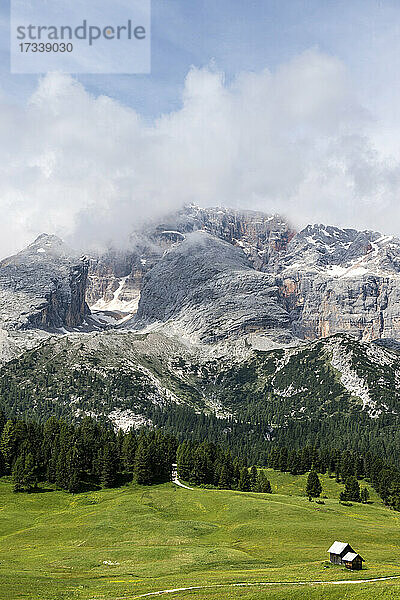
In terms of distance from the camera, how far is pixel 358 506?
5354 inches

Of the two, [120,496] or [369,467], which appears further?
[369,467]

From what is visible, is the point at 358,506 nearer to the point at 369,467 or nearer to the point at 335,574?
the point at 369,467

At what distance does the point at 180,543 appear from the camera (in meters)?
84.7

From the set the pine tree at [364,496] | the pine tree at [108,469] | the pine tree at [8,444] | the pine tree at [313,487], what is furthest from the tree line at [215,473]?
the pine tree at [8,444]

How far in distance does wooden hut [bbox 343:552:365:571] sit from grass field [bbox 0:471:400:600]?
79.8 inches

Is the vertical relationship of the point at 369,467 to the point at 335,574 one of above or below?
below

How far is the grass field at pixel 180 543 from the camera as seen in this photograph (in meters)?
53.0

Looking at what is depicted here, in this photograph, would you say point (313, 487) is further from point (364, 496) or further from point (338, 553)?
point (338, 553)

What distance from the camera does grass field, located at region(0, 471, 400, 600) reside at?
174ft

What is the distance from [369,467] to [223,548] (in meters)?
128

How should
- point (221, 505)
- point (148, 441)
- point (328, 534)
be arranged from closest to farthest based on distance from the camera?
1. point (328, 534)
2. point (221, 505)
3. point (148, 441)

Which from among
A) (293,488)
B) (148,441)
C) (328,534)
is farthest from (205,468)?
(328,534)

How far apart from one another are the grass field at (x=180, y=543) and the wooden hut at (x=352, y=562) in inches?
79.8

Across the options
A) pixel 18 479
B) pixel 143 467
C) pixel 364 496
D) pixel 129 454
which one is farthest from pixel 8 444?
pixel 364 496
